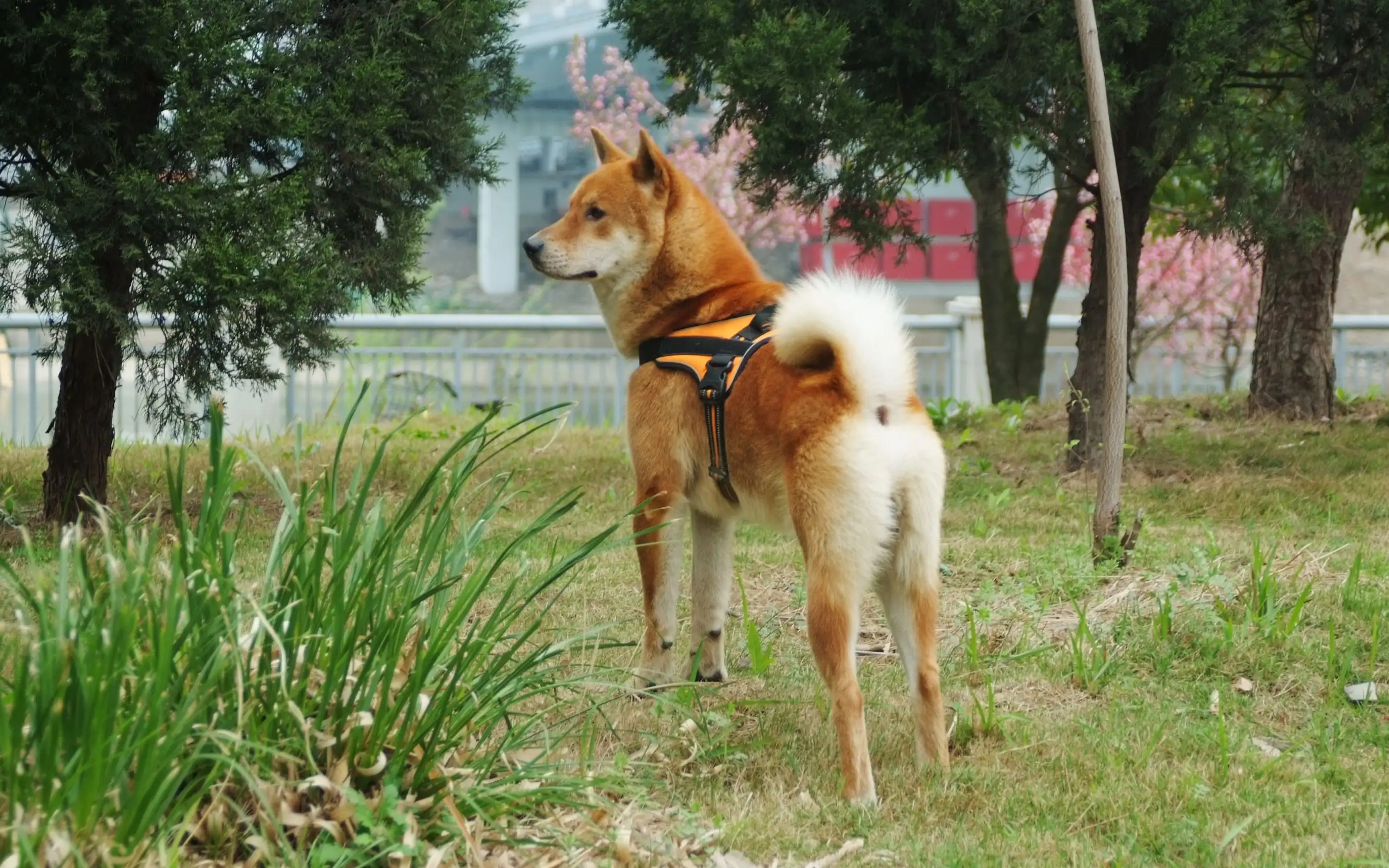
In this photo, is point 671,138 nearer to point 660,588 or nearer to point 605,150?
point 605,150

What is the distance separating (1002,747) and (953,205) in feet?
74.1

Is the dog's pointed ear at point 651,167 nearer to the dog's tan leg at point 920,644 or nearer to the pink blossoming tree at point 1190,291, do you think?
the dog's tan leg at point 920,644

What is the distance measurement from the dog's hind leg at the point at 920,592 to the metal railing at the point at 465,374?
8.28 meters

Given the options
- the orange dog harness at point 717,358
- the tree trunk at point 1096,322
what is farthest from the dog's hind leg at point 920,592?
the tree trunk at point 1096,322

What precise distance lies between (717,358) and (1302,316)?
6.60 m

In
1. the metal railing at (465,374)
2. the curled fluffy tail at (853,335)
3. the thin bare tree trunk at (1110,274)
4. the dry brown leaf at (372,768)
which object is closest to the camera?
the dry brown leaf at (372,768)

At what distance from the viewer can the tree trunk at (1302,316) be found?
8859 mm

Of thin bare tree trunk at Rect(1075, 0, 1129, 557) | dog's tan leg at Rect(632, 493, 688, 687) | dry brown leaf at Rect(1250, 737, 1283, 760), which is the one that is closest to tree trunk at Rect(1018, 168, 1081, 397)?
thin bare tree trunk at Rect(1075, 0, 1129, 557)

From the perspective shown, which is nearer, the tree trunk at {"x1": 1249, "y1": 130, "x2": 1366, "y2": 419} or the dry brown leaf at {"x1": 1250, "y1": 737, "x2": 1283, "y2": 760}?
the dry brown leaf at {"x1": 1250, "y1": 737, "x2": 1283, "y2": 760}

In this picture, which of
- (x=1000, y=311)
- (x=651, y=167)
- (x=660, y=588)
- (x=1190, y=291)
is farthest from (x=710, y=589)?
(x=1190, y=291)

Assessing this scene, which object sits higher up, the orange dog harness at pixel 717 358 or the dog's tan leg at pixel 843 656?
the orange dog harness at pixel 717 358

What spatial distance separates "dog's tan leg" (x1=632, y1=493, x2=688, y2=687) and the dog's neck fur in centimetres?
67

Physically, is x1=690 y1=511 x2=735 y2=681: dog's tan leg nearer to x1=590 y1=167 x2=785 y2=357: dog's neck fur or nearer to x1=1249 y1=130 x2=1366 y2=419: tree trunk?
x1=590 y1=167 x2=785 y2=357: dog's neck fur

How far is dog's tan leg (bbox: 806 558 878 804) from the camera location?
347 cm
